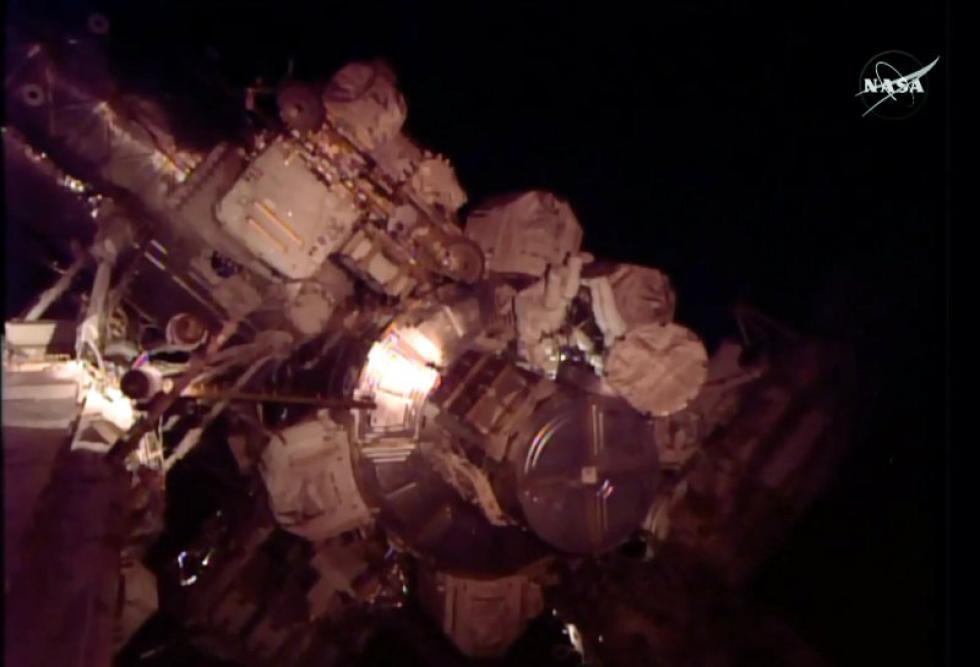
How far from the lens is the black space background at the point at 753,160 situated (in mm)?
2090

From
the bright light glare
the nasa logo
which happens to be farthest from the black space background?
the bright light glare

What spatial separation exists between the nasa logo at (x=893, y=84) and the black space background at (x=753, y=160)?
0.10 feet

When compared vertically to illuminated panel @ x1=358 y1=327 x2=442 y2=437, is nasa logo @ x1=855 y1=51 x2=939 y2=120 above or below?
above

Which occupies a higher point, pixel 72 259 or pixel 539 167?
pixel 539 167

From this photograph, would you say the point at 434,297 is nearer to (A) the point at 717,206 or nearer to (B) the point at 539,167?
(B) the point at 539,167

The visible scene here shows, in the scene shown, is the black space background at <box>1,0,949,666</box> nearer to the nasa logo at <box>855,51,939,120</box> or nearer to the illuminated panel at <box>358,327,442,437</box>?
the nasa logo at <box>855,51,939,120</box>

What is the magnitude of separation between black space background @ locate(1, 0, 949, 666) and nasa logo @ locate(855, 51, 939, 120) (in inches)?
1.2

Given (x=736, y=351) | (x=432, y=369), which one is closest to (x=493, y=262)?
(x=432, y=369)

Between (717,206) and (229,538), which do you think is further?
(717,206)

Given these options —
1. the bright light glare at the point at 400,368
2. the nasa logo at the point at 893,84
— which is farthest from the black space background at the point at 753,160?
the bright light glare at the point at 400,368

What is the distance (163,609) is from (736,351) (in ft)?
5.61

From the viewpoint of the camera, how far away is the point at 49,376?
1.88 metres

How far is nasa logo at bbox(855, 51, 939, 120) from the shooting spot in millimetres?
2053

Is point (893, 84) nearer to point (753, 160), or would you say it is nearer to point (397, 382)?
→ point (753, 160)
